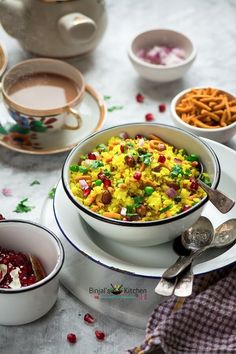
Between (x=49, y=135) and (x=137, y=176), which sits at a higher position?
(x=137, y=176)

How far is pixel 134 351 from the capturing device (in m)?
1.31

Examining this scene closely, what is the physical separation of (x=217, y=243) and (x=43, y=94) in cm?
79

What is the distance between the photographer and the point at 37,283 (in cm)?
136

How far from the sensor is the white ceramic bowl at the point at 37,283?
136 cm

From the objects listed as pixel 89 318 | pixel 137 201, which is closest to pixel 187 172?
pixel 137 201

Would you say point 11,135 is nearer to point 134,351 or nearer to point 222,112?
point 222,112

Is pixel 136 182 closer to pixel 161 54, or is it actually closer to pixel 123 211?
pixel 123 211

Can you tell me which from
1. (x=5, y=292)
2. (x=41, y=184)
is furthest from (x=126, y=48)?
(x=5, y=292)

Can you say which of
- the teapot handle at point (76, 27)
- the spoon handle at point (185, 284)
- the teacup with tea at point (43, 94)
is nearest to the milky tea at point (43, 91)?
the teacup with tea at point (43, 94)

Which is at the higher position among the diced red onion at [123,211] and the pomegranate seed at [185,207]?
the pomegranate seed at [185,207]

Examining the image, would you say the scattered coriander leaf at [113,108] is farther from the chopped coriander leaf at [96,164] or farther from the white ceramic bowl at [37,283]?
the white ceramic bowl at [37,283]

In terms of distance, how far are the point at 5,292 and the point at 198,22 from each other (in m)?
1.51

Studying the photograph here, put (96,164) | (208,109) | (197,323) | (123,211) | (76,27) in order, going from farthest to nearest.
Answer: (76,27)
(208,109)
(96,164)
(123,211)
(197,323)

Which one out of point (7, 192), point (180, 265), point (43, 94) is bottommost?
point (7, 192)
